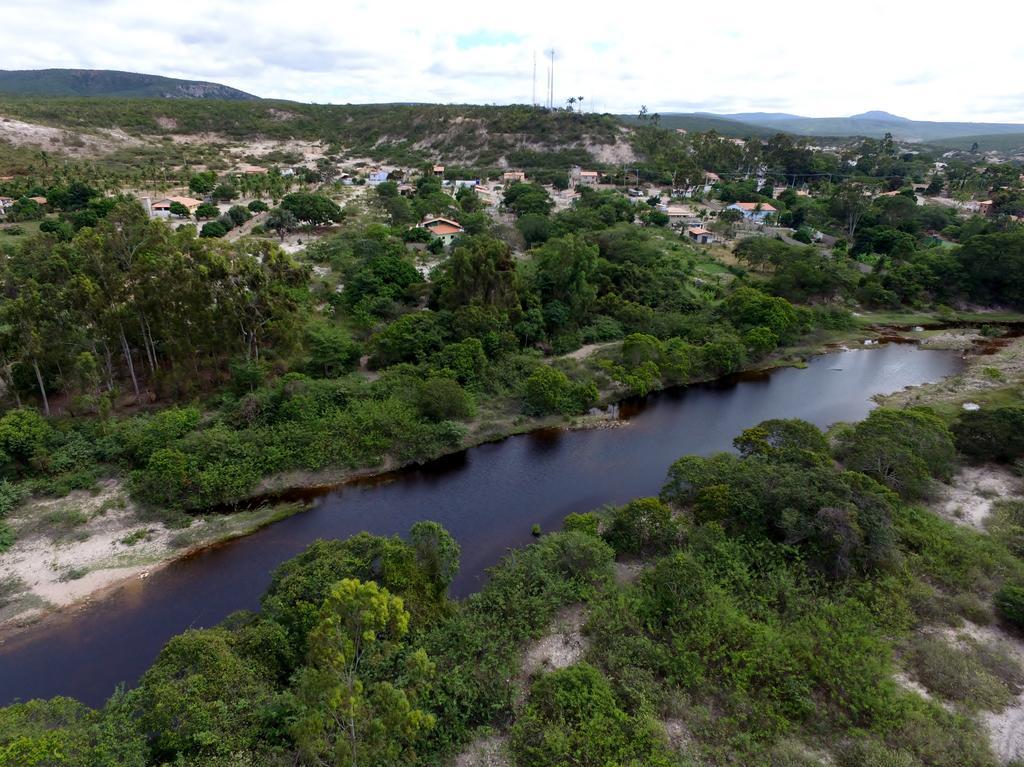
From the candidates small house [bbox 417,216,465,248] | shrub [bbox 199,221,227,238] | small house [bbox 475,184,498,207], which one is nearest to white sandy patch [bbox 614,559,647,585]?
small house [bbox 417,216,465,248]

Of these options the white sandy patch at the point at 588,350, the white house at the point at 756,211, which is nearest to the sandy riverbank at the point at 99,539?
the white sandy patch at the point at 588,350

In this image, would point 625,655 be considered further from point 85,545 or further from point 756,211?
point 756,211

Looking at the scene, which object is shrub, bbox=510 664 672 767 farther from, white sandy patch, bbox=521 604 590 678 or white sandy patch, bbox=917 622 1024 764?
white sandy patch, bbox=917 622 1024 764

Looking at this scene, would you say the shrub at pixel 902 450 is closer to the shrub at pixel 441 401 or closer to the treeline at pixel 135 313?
the shrub at pixel 441 401

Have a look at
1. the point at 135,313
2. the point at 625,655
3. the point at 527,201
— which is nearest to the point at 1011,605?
the point at 625,655

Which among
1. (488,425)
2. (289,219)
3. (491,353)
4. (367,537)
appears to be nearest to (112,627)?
(367,537)

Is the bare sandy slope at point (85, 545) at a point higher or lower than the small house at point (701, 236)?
lower
